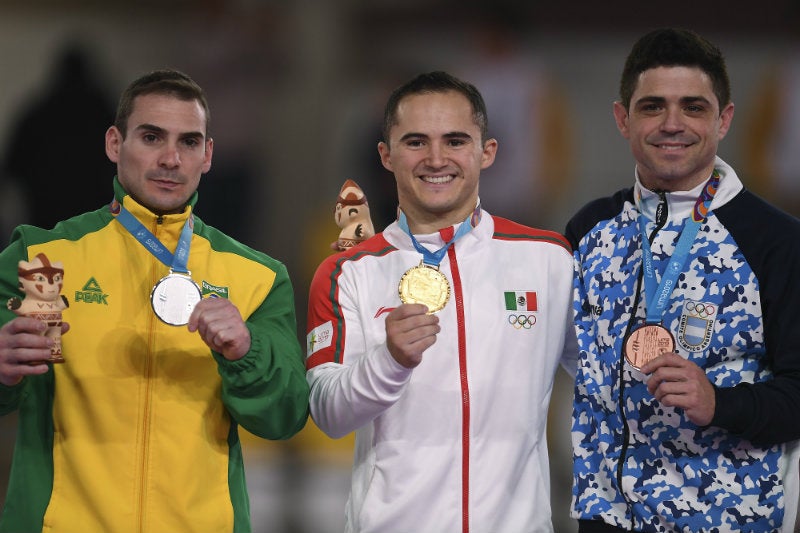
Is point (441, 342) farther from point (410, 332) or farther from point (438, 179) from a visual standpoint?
point (438, 179)

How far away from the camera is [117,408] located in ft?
9.38

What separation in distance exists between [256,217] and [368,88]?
2.20m

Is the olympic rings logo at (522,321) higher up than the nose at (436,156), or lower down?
lower down

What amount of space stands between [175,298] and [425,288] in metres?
0.66

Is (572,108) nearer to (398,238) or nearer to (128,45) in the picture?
(128,45)

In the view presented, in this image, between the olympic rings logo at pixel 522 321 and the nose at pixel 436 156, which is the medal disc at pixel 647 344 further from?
the nose at pixel 436 156

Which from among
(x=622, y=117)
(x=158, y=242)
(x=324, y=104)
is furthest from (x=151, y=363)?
(x=324, y=104)

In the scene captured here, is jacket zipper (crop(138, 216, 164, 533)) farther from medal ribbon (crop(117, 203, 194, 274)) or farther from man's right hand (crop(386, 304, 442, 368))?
man's right hand (crop(386, 304, 442, 368))

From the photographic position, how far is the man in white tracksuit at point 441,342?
2857 millimetres

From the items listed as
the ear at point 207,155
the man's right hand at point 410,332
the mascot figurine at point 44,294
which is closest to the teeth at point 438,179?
the man's right hand at point 410,332

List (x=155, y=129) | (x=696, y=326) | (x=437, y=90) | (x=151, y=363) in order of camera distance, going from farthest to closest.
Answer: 1. (x=437, y=90)
2. (x=155, y=129)
3. (x=151, y=363)
4. (x=696, y=326)

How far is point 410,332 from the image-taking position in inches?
105

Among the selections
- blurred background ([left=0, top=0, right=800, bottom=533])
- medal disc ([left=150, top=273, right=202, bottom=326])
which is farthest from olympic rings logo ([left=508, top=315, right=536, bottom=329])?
blurred background ([left=0, top=0, right=800, bottom=533])

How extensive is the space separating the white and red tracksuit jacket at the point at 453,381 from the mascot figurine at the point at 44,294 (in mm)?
713
